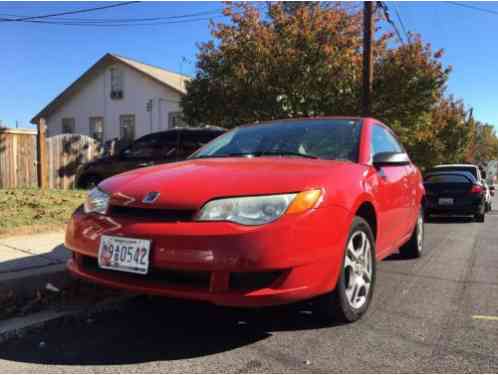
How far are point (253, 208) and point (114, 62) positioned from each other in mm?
25251

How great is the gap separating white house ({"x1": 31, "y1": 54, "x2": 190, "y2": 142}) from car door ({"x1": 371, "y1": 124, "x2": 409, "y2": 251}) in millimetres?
19639

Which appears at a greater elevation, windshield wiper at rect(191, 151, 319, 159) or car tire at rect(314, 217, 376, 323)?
windshield wiper at rect(191, 151, 319, 159)

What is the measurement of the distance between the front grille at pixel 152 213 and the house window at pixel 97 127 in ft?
82.1

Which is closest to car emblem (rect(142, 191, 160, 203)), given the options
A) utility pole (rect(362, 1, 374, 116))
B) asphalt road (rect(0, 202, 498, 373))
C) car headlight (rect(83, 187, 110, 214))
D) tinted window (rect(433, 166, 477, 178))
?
car headlight (rect(83, 187, 110, 214))

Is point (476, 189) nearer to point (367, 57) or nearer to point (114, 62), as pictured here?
point (367, 57)

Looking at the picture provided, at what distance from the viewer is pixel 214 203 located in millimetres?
2709

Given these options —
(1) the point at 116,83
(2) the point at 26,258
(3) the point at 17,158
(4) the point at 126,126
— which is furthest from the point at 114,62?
(2) the point at 26,258

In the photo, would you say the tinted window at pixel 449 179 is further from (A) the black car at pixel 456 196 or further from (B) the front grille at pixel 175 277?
(B) the front grille at pixel 175 277

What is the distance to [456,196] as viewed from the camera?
414 inches

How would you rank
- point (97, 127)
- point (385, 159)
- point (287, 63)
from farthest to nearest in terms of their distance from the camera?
point (97, 127), point (287, 63), point (385, 159)

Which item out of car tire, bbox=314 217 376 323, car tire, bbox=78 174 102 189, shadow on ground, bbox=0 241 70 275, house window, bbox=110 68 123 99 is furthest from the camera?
house window, bbox=110 68 123 99

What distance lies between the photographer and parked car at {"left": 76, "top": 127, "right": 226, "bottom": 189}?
392 inches

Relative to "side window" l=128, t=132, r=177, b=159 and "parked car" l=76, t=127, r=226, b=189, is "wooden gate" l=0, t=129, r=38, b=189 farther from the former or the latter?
"side window" l=128, t=132, r=177, b=159

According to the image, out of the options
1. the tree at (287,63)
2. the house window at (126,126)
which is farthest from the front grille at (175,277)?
the house window at (126,126)
